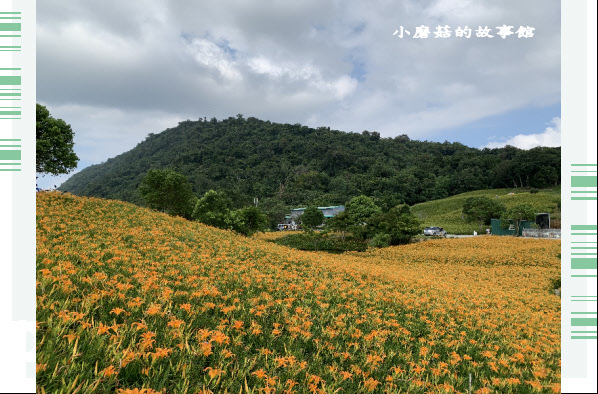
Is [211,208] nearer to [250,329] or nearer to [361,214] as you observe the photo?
[361,214]

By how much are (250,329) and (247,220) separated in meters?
16.3

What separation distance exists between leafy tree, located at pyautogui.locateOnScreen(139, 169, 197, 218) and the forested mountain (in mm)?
24609

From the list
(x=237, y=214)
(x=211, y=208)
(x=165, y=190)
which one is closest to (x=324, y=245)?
(x=237, y=214)

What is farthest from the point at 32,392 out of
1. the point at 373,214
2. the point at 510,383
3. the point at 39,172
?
the point at 373,214

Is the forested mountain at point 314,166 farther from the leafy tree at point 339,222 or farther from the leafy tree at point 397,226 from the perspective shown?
the leafy tree at point 339,222

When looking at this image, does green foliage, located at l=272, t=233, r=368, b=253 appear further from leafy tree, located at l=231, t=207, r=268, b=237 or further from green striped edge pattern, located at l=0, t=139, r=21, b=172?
green striped edge pattern, located at l=0, t=139, r=21, b=172

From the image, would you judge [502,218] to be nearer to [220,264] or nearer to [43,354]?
[220,264]

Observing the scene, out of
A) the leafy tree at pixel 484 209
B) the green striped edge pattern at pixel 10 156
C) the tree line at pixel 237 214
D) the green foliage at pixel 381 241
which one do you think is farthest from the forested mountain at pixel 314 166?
the green striped edge pattern at pixel 10 156

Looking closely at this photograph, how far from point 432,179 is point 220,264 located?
72130 millimetres

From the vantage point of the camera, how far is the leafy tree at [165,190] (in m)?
20.6

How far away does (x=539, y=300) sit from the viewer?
8102 millimetres

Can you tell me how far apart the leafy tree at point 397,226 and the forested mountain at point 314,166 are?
12930 millimetres

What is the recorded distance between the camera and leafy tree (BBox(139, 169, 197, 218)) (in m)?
20.6

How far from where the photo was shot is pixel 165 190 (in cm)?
2089
